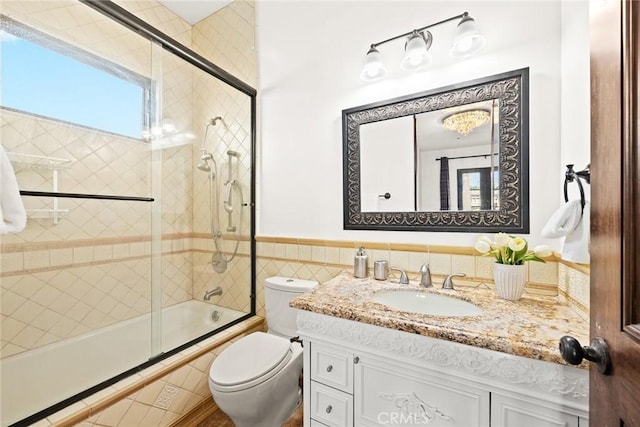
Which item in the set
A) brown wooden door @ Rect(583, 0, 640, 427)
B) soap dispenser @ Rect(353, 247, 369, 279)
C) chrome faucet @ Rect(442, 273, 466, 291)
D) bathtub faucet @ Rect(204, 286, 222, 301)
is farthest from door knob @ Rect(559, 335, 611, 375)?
bathtub faucet @ Rect(204, 286, 222, 301)

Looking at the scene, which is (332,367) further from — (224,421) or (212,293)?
(212,293)

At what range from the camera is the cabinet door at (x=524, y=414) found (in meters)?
0.71

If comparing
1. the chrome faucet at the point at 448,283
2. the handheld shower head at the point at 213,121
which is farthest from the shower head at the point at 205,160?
the chrome faucet at the point at 448,283

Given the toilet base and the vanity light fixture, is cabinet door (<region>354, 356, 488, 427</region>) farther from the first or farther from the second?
the vanity light fixture

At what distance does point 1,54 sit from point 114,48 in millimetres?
576

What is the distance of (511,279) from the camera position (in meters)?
1.08

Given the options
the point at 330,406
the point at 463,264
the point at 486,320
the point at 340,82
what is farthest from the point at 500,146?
the point at 330,406

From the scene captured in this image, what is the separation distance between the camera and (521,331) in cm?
82

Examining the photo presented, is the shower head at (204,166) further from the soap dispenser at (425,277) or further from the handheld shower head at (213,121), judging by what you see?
the soap dispenser at (425,277)

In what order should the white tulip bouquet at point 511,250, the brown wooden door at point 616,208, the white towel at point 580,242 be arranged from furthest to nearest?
1. the white tulip bouquet at point 511,250
2. the white towel at point 580,242
3. the brown wooden door at point 616,208

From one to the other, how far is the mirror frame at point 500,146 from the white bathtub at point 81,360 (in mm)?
1403

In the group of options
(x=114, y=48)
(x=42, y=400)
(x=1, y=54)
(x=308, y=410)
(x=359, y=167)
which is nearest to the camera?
(x=308, y=410)

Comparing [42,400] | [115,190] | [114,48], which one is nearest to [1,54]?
[114,48]

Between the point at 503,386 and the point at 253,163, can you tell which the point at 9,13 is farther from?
the point at 503,386
